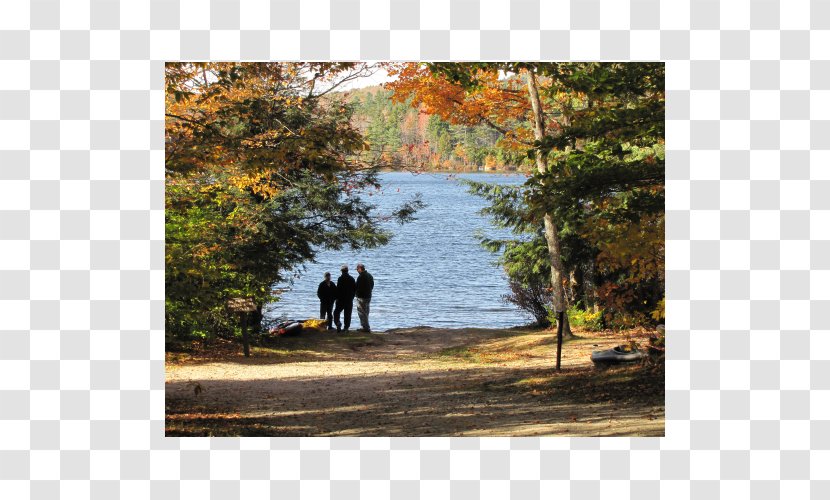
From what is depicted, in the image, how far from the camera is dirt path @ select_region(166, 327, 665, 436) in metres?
7.51

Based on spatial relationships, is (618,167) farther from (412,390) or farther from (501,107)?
(501,107)

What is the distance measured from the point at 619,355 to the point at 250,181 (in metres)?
5.59

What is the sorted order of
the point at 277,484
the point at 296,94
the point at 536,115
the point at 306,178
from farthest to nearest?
1. the point at 306,178
2. the point at 536,115
3. the point at 296,94
4. the point at 277,484

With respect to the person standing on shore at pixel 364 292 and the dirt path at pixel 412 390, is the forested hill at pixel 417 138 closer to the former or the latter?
the person standing on shore at pixel 364 292

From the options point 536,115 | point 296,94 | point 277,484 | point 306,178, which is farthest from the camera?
point 306,178

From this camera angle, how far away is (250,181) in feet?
41.5

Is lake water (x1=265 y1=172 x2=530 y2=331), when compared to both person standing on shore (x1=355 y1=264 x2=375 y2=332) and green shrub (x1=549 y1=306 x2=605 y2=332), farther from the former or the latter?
green shrub (x1=549 y1=306 x2=605 y2=332)

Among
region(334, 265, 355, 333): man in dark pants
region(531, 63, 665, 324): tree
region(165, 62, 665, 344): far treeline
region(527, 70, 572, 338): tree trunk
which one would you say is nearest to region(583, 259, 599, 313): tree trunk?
region(165, 62, 665, 344): far treeline

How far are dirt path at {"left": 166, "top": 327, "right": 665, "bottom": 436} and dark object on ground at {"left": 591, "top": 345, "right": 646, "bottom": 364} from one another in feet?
0.72

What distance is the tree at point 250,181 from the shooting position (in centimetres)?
788
